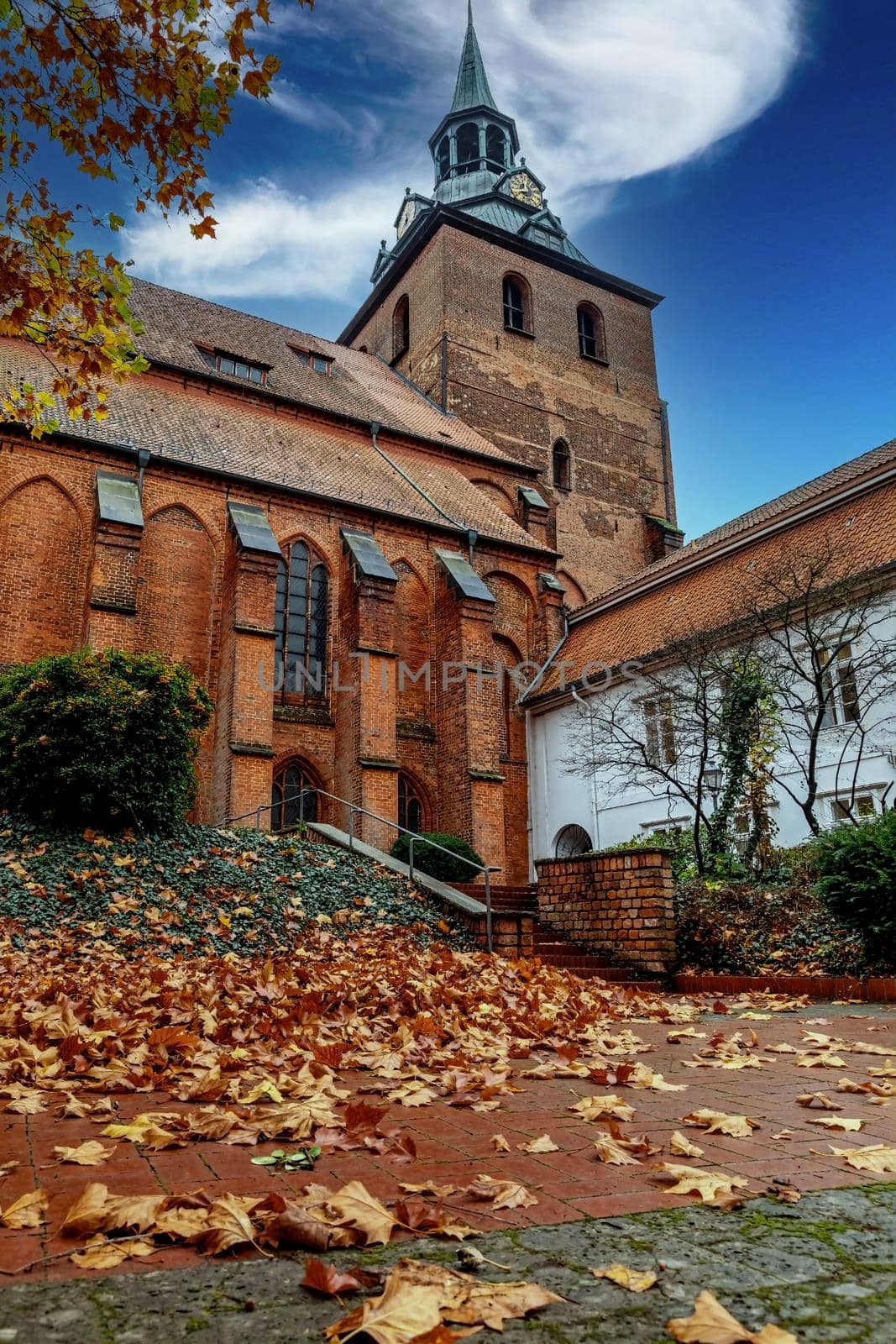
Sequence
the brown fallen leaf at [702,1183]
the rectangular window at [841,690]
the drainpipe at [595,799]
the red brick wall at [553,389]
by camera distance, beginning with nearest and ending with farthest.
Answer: the brown fallen leaf at [702,1183] < the rectangular window at [841,690] < the drainpipe at [595,799] < the red brick wall at [553,389]

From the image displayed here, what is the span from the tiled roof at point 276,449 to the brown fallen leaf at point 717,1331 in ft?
64.5

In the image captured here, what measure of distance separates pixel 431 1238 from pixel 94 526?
17.9 meters

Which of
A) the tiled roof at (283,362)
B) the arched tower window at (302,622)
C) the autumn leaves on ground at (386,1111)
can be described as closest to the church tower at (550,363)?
the tiled roof at (283,362)

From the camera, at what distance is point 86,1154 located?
9.03 feet

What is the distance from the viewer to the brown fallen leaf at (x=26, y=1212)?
7.09 ft

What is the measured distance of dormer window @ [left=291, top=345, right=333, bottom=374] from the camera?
28438 millimetres

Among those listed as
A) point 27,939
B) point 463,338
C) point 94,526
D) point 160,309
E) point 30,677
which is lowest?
point 27,939

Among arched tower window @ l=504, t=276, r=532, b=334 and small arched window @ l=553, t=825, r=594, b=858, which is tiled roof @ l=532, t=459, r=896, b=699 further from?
arched tower window @ l=504, t=276, r=532, b=334

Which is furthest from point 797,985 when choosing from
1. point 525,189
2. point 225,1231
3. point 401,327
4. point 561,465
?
point 525,189

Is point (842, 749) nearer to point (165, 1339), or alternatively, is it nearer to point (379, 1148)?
point (379, 1148)

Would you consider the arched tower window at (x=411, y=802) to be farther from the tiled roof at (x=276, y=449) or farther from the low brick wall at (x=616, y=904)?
the low brick wall at (x=616, y=904)

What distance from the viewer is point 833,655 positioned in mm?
14102

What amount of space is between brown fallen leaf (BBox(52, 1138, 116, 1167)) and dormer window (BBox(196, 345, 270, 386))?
23857 millimetres

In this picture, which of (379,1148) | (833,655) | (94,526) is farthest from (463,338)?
(379,1148)
